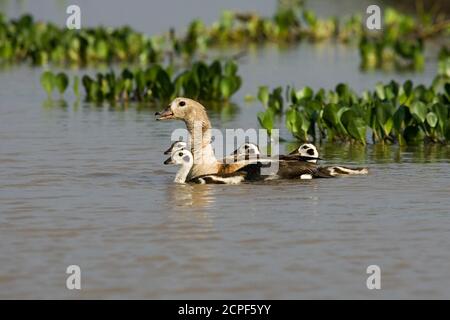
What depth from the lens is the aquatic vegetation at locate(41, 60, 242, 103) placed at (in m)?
21.2

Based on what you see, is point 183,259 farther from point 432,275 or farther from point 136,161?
point 136,161

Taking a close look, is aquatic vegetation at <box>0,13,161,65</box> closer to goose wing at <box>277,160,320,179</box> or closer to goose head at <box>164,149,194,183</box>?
goose head at <box>164,149,194,183</box>

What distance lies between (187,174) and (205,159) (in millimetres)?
297

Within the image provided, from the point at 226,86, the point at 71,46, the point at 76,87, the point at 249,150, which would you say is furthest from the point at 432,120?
the point at 71,46

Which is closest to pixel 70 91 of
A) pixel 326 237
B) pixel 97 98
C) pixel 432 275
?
pixel 97 98

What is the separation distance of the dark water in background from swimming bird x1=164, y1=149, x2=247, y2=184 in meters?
0.15

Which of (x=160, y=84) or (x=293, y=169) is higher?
(x=160, y=84)

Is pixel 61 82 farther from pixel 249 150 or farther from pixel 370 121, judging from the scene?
pixel 249 150

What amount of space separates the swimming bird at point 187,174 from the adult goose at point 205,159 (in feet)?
0.25

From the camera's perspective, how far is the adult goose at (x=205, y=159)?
45.4 feet

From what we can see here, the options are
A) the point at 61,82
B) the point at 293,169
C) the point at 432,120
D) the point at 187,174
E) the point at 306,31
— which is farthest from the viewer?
the point at 306,31

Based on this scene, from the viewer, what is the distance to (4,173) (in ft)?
47.7

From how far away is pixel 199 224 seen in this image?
11.5 m

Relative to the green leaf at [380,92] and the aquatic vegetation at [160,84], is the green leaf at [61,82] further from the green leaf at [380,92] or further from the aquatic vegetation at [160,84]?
the green leaf at [380,92]
